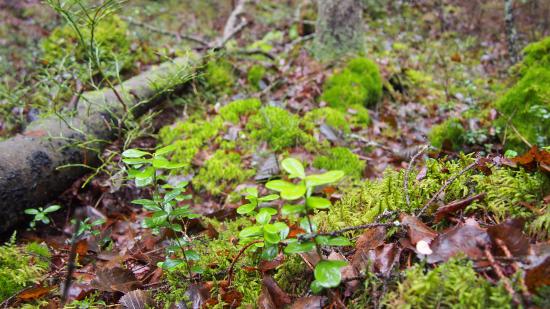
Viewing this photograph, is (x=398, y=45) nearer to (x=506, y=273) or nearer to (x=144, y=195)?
(x=144, y=195)

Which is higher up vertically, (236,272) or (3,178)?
(3,178)

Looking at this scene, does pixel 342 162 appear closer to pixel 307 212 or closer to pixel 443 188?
pixel 443 188

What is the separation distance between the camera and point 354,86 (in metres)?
5.44

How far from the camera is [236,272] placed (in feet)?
5.75

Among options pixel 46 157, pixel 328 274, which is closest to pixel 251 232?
pixel 328 274

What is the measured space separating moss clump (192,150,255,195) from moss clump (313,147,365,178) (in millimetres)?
768

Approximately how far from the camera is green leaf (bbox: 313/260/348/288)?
118 cm

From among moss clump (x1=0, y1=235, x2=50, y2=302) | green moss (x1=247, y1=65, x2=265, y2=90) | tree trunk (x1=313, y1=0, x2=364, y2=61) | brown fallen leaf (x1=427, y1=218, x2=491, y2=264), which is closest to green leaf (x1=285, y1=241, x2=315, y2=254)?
brown fallen leaf (x1=427, y1=218, x2=491, y2=264)

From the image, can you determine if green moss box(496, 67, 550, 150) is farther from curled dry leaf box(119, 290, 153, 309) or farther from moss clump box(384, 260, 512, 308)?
curled dry leaf box(119, 290, 153, 309)

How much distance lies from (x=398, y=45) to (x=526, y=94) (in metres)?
4.92

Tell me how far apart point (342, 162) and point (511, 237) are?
2.75 metres

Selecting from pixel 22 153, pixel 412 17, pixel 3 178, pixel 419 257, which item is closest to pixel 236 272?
pixel 419 257

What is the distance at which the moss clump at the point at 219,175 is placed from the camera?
382cm

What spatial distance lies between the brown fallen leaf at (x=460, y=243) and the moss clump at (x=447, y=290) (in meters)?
0.06
